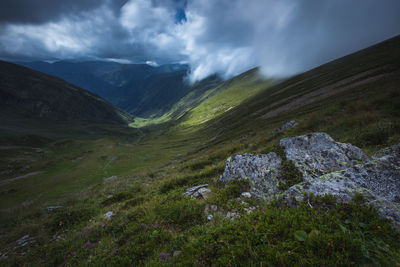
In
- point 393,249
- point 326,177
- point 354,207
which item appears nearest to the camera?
point 393,249

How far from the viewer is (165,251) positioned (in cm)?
471

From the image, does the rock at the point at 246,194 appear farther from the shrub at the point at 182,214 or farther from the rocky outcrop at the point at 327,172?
the shrub at the point at 182,214

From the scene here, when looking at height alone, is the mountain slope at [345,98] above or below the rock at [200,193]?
below

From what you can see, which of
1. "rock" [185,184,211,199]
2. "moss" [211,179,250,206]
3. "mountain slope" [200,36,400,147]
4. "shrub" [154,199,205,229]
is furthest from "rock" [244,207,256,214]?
"mountain slope" [200,36,400,147]

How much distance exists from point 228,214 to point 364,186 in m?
4.30

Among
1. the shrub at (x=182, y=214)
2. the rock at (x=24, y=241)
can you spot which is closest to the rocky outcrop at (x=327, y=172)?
the shrub at (x=182, y=214)

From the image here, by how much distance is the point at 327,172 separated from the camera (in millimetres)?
6895

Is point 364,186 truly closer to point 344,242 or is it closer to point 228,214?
point 344,242

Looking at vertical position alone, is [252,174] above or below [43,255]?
below

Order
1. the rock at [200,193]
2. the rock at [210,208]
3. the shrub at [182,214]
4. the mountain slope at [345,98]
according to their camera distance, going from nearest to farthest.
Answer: the shrub at [182,214] → the rock at [210,208] → the rock at [200,193] → the mountain slope at [345,98]

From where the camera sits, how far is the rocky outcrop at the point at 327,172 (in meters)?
4.39

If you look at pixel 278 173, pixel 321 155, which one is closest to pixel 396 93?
pixel 321 155

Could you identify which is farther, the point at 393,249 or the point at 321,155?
the point at 321,155

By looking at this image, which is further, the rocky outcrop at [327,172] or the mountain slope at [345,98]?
the mountain slope at [345,98]
